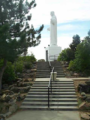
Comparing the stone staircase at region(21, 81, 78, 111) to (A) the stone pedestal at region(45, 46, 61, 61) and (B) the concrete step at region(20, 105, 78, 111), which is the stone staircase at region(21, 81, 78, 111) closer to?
(B) the concrete step at region(20, 105, 78, 111)

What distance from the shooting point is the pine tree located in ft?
28.0

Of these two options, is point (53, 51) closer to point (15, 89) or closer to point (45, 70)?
point (45, 70)

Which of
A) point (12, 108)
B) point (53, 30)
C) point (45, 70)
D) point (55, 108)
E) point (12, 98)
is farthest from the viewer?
point (53, 30)

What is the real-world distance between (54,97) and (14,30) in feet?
15.3

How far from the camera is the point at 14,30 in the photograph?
10.2 m

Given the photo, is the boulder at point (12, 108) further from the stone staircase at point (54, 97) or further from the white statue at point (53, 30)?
the white statue at point (53, 30)

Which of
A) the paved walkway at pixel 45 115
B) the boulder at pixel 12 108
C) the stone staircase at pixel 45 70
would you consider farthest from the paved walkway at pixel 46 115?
the stone staircase at pixel 45 70

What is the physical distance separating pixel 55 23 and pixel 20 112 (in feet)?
78.0

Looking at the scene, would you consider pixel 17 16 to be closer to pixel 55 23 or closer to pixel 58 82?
pixel 58 82

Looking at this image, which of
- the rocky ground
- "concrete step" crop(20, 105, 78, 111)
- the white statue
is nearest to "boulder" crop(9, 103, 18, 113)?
the rocky ground

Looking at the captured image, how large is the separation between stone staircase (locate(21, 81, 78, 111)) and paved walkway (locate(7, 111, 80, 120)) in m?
0.53

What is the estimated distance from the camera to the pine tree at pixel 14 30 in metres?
8.53

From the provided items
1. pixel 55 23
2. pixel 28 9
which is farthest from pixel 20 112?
pixel 55 23

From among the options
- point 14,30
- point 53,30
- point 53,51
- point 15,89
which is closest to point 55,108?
point 15,89
